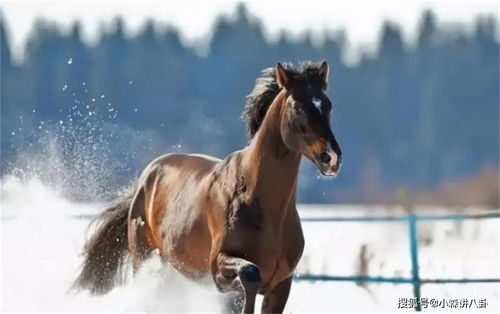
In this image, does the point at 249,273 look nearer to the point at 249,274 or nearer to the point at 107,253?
the point at 249,274

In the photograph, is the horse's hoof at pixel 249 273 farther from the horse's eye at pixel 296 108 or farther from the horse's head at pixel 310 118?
the horse's eye at pixel 296 108

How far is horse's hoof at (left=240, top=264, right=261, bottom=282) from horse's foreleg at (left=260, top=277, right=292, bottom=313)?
0.38 m

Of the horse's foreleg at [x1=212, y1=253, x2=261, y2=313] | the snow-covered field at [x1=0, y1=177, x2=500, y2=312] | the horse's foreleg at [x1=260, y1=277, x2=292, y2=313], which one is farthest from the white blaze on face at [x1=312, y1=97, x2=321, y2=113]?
the snow-covered field at [x1=0, y1=177, x2=500, y2=312]

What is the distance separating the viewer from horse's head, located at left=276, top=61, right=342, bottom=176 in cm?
652

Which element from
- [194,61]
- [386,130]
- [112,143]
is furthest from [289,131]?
[194,61]

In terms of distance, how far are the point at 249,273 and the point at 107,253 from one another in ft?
9.04

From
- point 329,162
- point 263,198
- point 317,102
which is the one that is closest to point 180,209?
point 263,198

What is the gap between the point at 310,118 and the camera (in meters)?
6.66

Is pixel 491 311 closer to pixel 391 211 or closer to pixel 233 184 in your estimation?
pixel 233 184

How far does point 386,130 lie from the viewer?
4978 centimetres

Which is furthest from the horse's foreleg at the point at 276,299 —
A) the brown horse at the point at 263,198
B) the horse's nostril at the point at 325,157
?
the horse's nostril at the point at 325,157

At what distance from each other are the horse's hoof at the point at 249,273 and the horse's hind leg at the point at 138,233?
204cm

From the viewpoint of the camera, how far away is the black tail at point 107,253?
29.8 ft

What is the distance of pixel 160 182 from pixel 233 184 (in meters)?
1.55
